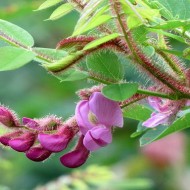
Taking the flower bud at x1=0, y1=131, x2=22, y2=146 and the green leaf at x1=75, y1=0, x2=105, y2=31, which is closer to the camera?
the green leaf at x1=75, y1=0, x2=105, y2=31

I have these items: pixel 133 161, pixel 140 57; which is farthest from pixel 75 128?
pixel 133 161

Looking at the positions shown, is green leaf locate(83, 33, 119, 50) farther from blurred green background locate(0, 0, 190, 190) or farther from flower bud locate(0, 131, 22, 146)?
blurred green background locate(0, 0, 190, 190)

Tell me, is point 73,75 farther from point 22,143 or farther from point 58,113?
point 58,113

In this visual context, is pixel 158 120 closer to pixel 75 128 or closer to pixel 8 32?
pixel 75 128

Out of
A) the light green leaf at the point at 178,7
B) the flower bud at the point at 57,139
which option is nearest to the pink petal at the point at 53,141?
the flower bud at the point at 57,139

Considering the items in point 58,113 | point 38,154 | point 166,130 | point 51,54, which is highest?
point 51,54

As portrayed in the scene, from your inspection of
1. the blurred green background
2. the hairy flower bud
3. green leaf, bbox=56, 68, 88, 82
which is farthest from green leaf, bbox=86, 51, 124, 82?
the blurred green background

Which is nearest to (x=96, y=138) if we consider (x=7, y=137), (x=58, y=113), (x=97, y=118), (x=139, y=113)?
(x=97, y=118)
